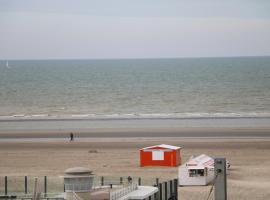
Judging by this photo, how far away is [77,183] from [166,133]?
45.4 m

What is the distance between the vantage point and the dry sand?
43594 millimetres

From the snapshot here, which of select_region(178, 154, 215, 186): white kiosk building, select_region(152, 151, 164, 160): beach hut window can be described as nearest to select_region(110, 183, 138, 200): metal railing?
select_region(178, 154, 215, 186): white kiosk building

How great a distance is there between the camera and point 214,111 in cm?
10781

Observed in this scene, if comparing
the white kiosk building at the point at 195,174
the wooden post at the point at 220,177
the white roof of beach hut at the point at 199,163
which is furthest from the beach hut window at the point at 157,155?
the wooden post at the point at 220,177

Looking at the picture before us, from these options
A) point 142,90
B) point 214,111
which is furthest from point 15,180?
point 142,90

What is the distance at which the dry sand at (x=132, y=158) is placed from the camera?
4359 centimetres

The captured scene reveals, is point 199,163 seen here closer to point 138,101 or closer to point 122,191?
point 122,191

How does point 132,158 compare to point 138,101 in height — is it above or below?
below

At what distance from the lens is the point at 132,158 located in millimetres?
56531

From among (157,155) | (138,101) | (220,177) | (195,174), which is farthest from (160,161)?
(138,101)

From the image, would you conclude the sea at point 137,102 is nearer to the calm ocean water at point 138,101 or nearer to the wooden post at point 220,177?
the calm ocean water at point 138,101

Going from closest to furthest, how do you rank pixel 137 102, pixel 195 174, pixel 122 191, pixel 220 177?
pixel 220 177, pixel 122 191, pixel 195 174, pixel 137 102

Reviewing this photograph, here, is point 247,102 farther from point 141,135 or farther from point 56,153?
point 56,153

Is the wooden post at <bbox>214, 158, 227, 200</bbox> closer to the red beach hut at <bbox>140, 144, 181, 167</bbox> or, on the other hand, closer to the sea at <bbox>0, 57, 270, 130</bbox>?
the red beach hut at <bbox>140, 144, 181, 167</bbox>
